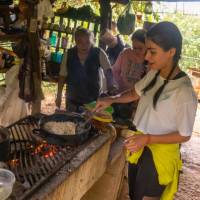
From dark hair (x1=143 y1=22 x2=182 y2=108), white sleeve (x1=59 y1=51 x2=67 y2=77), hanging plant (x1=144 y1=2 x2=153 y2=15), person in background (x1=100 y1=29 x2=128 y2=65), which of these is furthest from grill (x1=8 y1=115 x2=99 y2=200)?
hanging plant (x1=144 y1=2 x2=153 y2=15)

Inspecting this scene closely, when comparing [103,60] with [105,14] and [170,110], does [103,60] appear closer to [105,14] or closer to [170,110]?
[105,14]

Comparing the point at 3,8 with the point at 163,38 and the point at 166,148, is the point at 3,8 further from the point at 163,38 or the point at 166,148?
the point at 166,148

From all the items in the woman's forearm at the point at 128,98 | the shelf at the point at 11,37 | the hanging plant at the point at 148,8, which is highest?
the hanging plant at the point at 148,8

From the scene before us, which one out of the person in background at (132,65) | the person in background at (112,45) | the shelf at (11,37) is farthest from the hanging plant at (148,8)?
the shelf at (11,37)

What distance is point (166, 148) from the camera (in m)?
2.08

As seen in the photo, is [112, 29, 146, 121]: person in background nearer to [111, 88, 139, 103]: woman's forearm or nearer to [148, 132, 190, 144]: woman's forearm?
[111, 88, 139, 103]: woman's forearm

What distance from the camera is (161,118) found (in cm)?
201

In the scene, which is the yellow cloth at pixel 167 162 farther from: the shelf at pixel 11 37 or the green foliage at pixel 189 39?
the green foliage at pixel 189 39

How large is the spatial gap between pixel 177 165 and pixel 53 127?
104 centimetres

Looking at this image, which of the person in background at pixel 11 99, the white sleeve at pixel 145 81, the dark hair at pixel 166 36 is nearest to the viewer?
the dark hair at pixel 166 36

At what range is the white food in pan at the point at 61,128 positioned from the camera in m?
2.14

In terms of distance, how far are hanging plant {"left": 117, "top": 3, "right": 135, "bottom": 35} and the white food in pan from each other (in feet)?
11.6

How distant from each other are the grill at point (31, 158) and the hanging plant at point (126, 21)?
3.41m

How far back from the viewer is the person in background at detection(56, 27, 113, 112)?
3.79m
